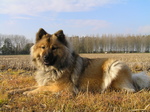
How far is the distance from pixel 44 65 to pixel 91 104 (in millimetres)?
2246

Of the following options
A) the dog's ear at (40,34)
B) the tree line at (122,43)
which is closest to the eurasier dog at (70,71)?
the dog's ear at (40,34)

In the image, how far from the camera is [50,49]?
4387mm

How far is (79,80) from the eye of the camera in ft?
14.5

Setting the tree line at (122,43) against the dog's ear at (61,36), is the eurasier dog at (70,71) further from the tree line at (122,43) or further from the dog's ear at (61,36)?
the tree line at (122,43)

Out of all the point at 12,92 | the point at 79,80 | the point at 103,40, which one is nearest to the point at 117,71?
the point at 79,80

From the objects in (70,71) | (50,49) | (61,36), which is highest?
(61,36)

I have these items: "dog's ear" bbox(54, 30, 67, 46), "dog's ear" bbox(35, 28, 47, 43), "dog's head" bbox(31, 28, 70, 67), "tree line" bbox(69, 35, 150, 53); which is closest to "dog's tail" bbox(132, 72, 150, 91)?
"dog's head" bbox(31, 28, 70, 67)

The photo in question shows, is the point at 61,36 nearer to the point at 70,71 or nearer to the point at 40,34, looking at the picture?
the point at 40,34

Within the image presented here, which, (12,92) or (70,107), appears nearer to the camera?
(70,107)

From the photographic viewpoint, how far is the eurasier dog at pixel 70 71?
169 inches

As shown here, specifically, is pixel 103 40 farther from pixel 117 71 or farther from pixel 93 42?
pixel 117 71

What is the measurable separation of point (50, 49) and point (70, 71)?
2.93ft

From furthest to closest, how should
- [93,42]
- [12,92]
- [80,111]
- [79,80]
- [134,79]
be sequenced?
[93,42] < [134,79] < [79,80] < [12,92] < [80,111]

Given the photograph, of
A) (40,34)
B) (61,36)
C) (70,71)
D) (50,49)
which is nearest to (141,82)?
(70,71)
